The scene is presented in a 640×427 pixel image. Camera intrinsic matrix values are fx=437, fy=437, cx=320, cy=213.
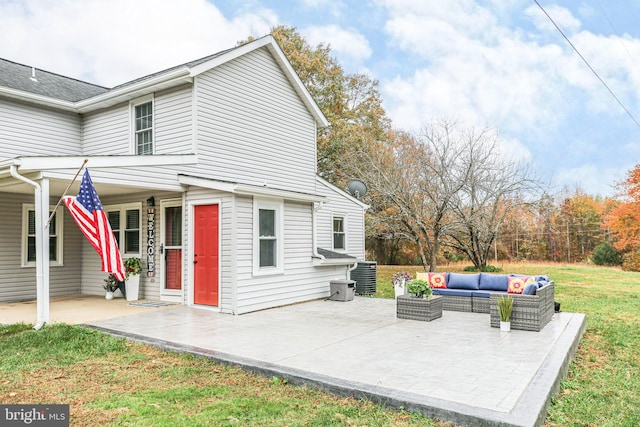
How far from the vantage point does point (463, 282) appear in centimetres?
888

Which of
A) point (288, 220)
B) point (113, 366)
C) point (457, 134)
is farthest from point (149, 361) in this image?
point (457, 134)

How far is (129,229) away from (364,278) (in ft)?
20.1

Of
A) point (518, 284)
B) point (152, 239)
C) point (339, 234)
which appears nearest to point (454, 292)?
point (518, 284)

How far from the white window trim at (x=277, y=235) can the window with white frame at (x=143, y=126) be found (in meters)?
3.12

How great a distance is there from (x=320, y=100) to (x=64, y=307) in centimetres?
1777

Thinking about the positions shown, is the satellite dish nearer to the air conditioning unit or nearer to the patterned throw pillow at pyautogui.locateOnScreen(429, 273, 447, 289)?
the air conditioning unit

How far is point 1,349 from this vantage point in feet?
19.2

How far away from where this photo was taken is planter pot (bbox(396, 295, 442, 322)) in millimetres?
7531

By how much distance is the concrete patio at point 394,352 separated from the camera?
3811mm

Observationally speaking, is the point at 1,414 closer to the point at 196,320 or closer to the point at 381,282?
the point at 196,320

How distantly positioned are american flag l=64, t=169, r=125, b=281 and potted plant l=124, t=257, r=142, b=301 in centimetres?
280

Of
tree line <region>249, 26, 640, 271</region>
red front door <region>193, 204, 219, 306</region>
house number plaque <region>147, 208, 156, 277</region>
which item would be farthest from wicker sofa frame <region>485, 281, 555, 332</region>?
tree line <region>249, 26, 640, 271</region>

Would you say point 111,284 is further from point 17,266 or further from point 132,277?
point 17,266

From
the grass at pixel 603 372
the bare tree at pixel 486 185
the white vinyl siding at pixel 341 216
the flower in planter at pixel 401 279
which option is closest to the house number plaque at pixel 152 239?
the white vinyl siding at pixel 341 216
